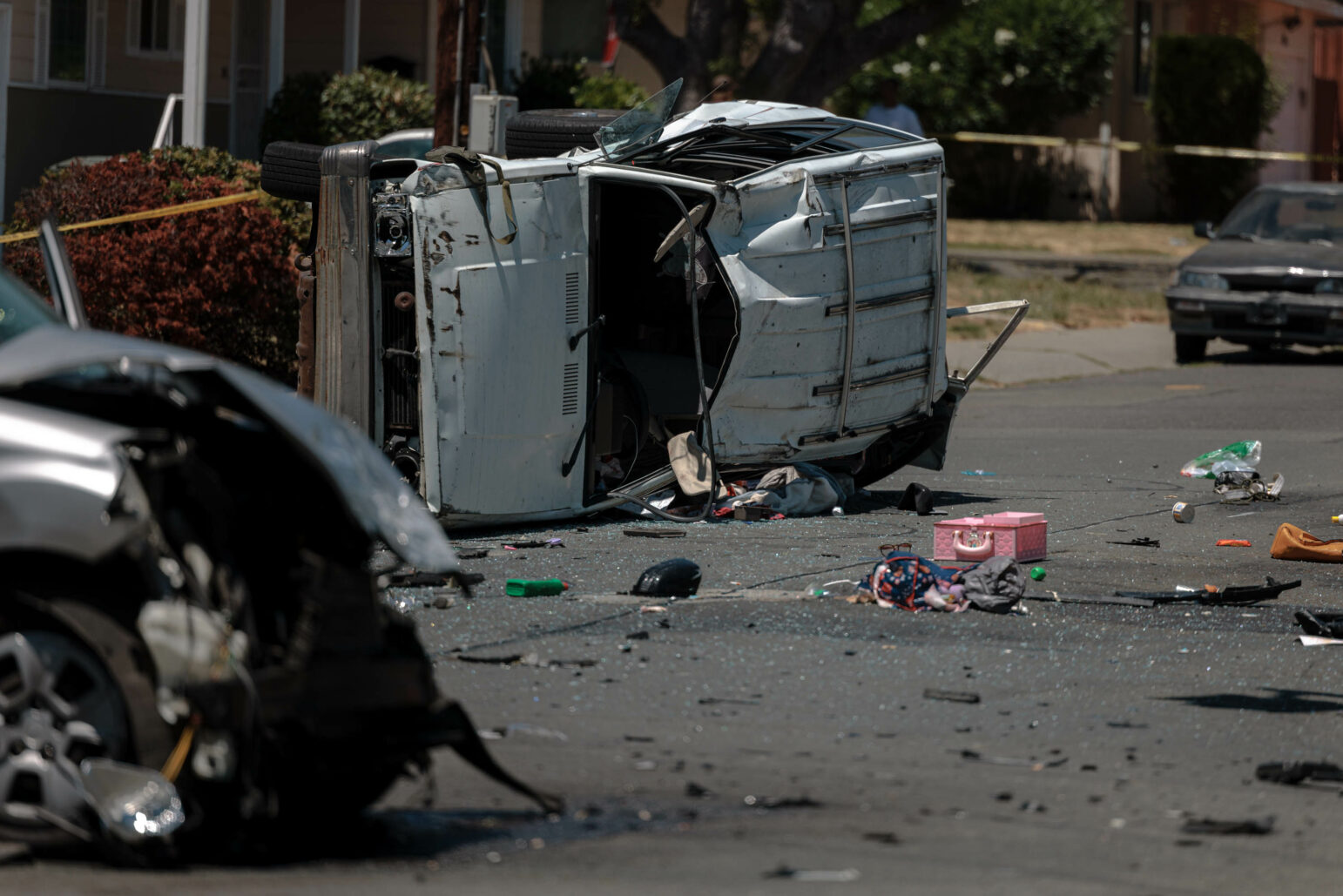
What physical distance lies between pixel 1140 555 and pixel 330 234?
4.31m

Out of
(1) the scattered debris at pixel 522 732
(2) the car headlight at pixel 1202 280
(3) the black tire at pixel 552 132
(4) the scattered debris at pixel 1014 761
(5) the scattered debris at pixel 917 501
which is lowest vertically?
(5) the scattered debris at pixel 917 501

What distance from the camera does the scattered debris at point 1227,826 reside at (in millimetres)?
4922

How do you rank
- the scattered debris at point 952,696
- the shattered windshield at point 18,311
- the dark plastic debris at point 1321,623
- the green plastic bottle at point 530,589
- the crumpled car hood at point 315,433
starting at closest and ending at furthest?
the crumpled car hood at point 315,433
the shattered windshield at point 18,311
the scattered debris at point 952,696
the dark plastic debris at point 1321,623
the green plastic bottle at point 530,589

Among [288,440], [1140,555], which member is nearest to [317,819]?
[288,440]

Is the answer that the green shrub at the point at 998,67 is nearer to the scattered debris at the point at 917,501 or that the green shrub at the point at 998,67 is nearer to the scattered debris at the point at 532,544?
the scattered debris at the point at 917,501

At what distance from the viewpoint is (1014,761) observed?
5605 millimetres

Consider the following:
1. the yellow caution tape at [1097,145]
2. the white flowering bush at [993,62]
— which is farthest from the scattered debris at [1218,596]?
the white flowering bush at [993,62]

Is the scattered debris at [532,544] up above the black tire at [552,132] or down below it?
below

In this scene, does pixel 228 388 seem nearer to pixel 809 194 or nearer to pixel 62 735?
pixel 62 735

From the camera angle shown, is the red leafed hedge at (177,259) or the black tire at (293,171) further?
the red leafed hedge at (177,259)

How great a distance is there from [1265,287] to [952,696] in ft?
44.4

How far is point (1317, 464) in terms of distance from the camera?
1273 centimetres

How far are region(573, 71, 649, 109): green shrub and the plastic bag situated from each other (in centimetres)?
1235

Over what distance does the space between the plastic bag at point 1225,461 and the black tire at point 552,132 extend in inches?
172
